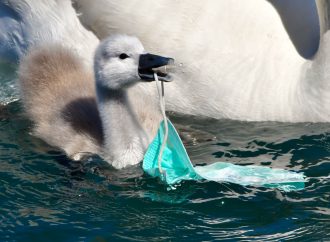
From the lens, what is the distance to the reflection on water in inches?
205

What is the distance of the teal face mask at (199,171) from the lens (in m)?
5.55

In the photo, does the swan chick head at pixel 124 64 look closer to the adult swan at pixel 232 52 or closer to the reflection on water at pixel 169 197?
the reflection on water at pixel 169 197

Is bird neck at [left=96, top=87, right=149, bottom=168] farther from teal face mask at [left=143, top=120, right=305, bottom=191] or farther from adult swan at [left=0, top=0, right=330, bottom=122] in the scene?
adult swan at [left=0, top=0, right=330, bottom=122]

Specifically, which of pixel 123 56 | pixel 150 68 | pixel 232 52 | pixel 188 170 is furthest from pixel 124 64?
pixel 232 52

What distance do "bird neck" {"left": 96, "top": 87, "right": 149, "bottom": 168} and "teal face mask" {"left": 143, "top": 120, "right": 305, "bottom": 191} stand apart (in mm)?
170

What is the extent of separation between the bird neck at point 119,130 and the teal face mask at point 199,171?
0.56 feet

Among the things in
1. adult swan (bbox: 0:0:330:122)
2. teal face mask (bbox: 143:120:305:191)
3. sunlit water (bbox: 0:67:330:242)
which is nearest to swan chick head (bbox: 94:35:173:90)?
teal face mask (bbox: 143:120:305:191)

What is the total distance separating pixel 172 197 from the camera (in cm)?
555

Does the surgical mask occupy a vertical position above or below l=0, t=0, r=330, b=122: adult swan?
below

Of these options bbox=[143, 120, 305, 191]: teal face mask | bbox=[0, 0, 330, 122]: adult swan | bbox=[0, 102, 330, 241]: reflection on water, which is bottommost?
bbox=[0, 102, 330, 241]: reflection on water

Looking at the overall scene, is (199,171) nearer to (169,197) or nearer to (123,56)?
(169,197)

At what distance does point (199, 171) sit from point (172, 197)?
23cm

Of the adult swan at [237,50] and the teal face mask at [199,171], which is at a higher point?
the adult swan at [237,50]

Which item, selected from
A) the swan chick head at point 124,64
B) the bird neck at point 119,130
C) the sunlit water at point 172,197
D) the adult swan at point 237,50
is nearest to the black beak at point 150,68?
the swan chick head at point 124,64
